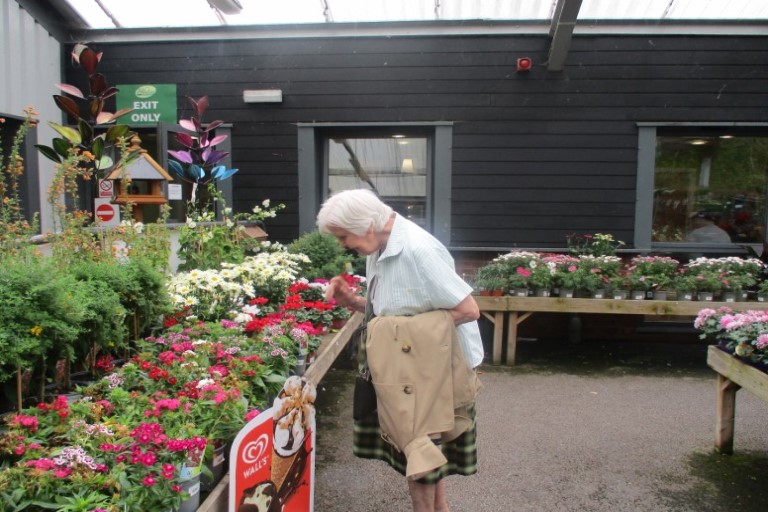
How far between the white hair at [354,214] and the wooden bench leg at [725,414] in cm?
261

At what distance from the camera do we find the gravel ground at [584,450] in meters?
3.03

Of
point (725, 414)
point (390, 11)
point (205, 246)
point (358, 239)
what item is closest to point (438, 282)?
point (358, 239)

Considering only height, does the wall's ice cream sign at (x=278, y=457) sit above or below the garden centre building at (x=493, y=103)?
below

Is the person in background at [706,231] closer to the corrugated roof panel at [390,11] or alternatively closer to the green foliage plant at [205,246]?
the corrugated roof panel at [390,11]

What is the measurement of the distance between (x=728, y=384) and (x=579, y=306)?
2.21 metres

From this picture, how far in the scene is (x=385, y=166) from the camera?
285 inches

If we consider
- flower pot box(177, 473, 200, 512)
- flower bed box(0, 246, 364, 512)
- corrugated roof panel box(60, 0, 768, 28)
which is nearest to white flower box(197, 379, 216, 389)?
flower bed box(0, 246, 364, 512)

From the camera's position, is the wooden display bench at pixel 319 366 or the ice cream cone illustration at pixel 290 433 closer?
the wooden display bench at pixel 319 366

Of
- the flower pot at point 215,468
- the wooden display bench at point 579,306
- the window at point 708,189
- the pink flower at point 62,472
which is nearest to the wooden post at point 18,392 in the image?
the pink flower at point 62,472

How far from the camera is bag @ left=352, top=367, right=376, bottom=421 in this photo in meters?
2.15

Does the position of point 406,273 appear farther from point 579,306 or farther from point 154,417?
point 579,306

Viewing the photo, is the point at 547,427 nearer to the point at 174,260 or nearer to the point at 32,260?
the point at 174,260

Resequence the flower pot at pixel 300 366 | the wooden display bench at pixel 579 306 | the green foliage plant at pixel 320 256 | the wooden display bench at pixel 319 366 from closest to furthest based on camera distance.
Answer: the wooden display bench at pixel 319 366 → the flower pot at pixel 300 366 → the green foliage plant at pixel 320 256 → the wooden display bench at pixel 579 306

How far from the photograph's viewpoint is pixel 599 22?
6.45 meters
